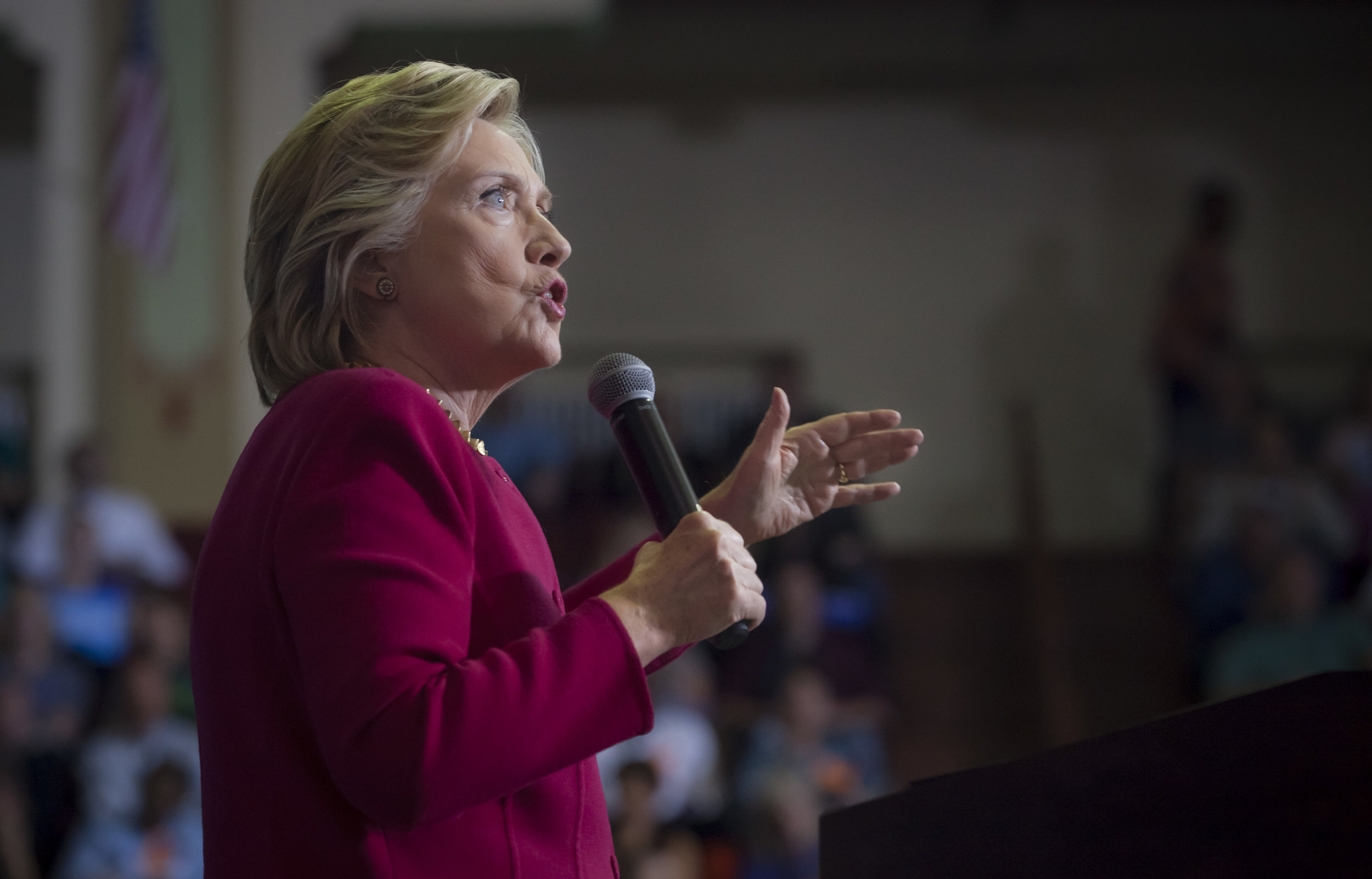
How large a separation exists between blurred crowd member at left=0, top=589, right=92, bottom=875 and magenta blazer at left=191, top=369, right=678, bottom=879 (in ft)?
12.9

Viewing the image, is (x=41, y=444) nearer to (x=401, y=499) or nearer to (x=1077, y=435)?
(x=1077, y=435)

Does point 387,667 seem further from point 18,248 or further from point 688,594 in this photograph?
point 18,248

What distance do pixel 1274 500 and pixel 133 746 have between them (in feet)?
15.2

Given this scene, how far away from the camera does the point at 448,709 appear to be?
0.85m

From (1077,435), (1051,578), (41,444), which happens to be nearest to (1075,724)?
(1051,578)

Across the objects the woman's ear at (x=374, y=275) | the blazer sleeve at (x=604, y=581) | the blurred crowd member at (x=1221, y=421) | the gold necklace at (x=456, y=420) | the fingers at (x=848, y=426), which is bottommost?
the blurred crowd member at (x=1221, y=421)

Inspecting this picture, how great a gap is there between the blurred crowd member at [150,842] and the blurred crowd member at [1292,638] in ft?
12.3

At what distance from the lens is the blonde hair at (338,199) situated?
111 centimetres

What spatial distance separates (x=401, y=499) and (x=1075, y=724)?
5.05 metres

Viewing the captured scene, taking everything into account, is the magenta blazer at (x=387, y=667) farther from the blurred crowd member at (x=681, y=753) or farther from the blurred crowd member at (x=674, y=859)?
the blurred crowd member at (x=681, y=753)

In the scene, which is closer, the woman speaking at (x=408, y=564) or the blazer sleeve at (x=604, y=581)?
the woman speaking at (x=408, y=564)

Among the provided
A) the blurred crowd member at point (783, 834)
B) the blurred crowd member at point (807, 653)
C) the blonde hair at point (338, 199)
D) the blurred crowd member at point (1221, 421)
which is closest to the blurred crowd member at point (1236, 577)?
the blurred crowd member at point (1221, 421)

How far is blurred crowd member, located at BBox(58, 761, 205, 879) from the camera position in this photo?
164 inches

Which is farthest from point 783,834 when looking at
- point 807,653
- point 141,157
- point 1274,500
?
point 141,157
